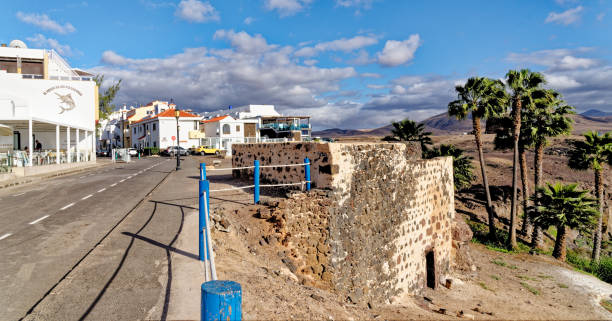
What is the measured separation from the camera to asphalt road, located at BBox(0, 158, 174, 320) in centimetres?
541

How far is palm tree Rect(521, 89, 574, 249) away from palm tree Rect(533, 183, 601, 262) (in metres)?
1.62

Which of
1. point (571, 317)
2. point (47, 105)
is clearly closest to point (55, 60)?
point (47, 105)

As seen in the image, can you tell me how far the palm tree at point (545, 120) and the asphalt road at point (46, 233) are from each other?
2511 cm

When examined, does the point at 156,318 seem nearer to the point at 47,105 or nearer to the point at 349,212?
the point at 349,212

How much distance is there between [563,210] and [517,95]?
788 centimetres

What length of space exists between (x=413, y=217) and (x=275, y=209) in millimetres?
6132

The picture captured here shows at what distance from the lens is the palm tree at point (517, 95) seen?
2459 cm

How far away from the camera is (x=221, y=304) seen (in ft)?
9.47

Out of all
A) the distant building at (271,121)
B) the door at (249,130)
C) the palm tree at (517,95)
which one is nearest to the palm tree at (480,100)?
the palm tree at (517,95)

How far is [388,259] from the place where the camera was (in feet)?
39.1

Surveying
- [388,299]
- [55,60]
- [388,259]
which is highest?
[55,60]

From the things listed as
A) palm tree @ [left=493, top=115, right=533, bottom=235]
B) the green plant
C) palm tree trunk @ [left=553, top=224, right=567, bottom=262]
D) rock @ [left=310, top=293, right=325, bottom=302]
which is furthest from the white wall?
palm tree trunk @ [left=553, top=224, right=567, bottom=262]

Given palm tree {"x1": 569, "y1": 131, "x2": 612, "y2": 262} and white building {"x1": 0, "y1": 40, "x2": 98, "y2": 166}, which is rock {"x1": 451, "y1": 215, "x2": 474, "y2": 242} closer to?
palm tree {"x1": 569, "y1": 131, "x2": 612, "y2": 262}

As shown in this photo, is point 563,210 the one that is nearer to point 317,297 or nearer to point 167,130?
point 317,297
